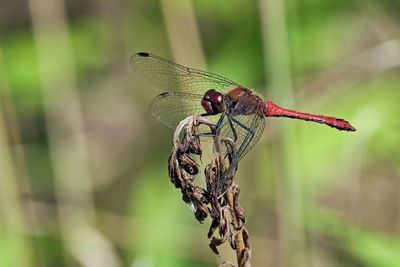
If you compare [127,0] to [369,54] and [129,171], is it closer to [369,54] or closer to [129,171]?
[129,171]

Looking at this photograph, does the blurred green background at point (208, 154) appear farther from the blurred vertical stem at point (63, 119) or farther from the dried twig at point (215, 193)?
the dried twig at point (215, 193)

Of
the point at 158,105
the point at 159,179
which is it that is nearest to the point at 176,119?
the point at 158,105

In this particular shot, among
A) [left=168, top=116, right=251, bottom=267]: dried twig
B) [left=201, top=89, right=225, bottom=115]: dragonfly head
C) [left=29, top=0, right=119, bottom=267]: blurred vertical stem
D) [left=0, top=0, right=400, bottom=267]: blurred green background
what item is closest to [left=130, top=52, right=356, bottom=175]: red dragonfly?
[left=201, top=89, right=225, bottom=115]: dragonfly head

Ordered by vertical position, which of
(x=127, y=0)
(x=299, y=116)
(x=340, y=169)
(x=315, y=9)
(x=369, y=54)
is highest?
(x=127, y=0)

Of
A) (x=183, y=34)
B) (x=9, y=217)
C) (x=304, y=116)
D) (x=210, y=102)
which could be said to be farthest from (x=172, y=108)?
(x=9, y=217)

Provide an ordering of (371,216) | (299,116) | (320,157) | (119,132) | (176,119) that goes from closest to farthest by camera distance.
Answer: (176,119) → (299,116) → (320,157) → (371,216) → (119,132)

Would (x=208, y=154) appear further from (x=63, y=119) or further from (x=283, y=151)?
(x=63, y=119)

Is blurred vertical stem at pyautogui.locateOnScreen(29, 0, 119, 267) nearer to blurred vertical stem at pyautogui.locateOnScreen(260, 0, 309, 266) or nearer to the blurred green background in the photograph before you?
the blurred green background
